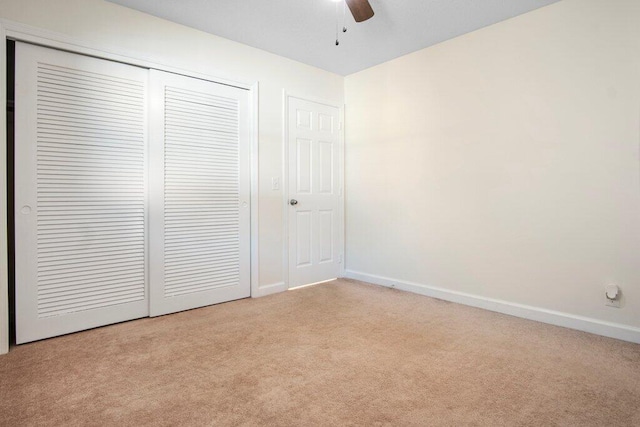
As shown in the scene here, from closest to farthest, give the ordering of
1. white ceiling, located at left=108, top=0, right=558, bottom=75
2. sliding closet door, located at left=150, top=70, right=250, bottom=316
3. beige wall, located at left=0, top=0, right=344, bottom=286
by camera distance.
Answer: beige wall, located at left=0, top=0, right=344, bottom=286 < white ceiling, located at left=108, top=0, right=558, bottom=75 < sliding closet door, located at left=150, top=70, right=250, bottom=316

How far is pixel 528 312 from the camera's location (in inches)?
109

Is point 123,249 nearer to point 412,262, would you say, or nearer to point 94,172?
point 94,172

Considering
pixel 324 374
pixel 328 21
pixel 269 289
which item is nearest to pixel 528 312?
pixel 324 374

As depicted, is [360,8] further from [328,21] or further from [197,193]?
[197,193]

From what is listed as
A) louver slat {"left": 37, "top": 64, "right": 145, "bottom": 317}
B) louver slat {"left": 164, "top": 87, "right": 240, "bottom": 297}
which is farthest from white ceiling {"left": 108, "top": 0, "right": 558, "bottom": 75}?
louver slat {"left": 37, "top": 64, "right": 145, "bottom": 317}

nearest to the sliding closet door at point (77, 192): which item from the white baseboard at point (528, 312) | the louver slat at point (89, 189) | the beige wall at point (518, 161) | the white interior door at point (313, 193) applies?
the louver slat at point (89, 189)

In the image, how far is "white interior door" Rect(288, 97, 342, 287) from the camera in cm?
373

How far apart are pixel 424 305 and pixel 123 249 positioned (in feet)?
8.70

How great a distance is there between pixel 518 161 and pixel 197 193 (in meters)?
2.81

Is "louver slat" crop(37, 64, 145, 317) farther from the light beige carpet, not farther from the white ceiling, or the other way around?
the white ceiling

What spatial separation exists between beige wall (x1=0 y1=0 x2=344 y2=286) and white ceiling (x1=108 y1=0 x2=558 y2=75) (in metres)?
0.11

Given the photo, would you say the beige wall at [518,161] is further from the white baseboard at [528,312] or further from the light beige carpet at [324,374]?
the light beige carpet at [324,374]

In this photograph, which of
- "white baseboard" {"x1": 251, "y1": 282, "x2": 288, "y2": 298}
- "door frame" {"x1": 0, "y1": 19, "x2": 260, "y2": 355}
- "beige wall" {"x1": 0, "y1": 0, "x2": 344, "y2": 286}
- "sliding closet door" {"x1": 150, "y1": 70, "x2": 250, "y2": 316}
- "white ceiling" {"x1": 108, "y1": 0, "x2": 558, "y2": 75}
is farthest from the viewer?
"white baseboard" {"x1": 251, "y1": 282, "x2": 288, "y2": 298}

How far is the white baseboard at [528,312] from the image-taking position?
2369mm
